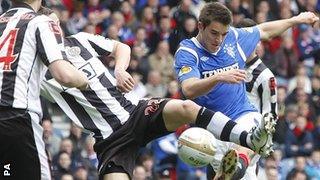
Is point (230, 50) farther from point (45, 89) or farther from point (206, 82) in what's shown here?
point (45, 89)

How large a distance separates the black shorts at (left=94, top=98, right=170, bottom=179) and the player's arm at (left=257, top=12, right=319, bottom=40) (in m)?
1.99

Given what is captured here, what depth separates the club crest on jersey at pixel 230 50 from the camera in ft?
35.7

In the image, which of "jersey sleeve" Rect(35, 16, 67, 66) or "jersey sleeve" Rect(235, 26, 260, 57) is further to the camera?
"jersey sleeve" Rect(235, 26, 260, 57)

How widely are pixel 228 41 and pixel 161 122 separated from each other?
1.63m

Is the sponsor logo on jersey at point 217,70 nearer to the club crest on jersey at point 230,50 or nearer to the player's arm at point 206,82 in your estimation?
the club crest on jersey at point 230,50

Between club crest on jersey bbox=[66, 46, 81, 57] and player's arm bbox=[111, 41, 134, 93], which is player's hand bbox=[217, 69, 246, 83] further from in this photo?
club crest on jersey bbox=[66, 46, 81, 57]

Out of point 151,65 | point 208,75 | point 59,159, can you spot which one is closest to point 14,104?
point 208,75

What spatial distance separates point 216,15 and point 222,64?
688 mm

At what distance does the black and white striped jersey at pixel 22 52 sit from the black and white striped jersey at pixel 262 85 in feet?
13.8

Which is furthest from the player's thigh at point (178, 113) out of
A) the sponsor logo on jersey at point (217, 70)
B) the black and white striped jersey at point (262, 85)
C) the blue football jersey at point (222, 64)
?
the black and white striped jersey at point (262, 85)

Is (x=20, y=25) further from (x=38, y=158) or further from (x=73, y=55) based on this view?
(x=73, y=55)

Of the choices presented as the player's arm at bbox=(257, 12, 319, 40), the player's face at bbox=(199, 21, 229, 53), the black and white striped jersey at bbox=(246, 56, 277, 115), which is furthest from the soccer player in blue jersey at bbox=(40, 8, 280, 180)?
the black and white striped jersey at bbox=(246, 56, 277, 115)

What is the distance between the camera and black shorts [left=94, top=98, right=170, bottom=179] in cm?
990

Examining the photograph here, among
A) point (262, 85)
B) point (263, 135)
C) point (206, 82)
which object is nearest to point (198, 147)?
point (206, 82)
